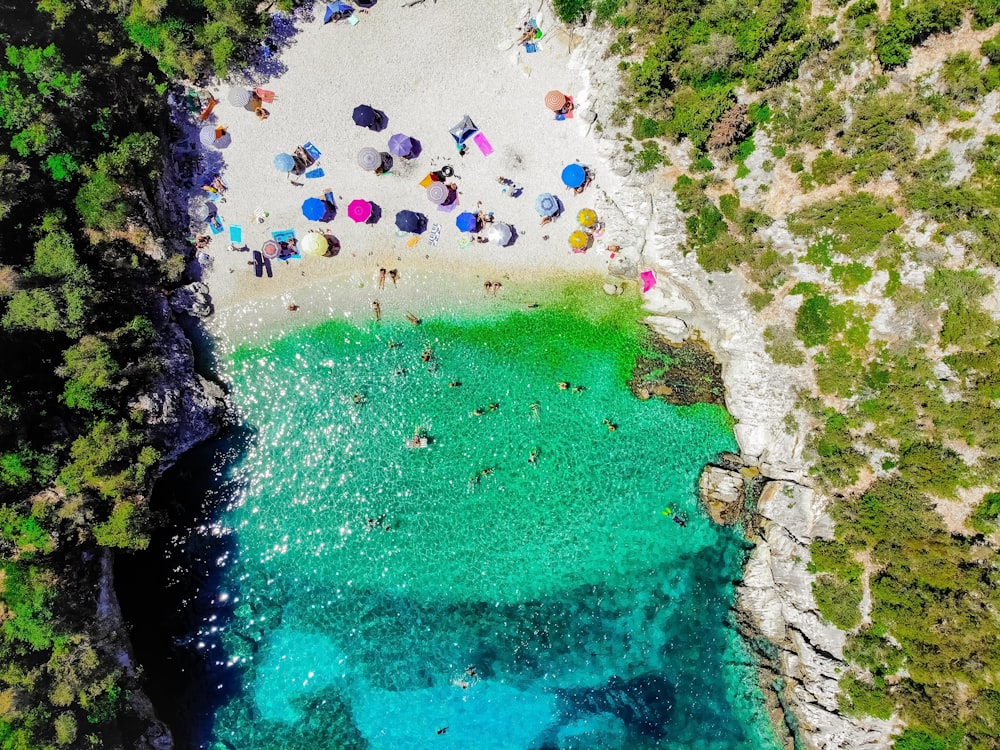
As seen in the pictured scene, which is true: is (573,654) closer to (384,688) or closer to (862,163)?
(384,688)

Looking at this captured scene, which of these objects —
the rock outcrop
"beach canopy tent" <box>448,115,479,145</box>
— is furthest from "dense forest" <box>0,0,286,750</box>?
the rock outcrop

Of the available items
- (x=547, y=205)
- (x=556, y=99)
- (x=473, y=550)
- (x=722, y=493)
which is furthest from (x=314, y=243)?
(x=722, y=493)

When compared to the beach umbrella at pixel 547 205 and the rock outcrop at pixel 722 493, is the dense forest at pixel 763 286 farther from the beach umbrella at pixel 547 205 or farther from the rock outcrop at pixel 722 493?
the beach umbrella at pixel 547 205

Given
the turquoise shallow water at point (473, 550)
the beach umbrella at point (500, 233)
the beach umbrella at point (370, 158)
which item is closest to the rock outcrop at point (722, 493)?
the turquoise shallow water at point (473, 550)

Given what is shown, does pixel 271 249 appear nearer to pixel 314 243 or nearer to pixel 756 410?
pixel 314 243

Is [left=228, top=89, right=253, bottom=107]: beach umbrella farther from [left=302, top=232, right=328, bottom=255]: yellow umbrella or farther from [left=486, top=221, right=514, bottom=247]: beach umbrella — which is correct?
[left=486, top=221, right=514, bottom=247]: beach umbrella

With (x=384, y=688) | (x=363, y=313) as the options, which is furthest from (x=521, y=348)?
(x=384, y=688)
